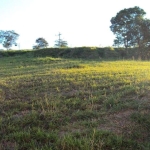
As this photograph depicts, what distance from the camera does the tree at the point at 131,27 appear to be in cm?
2812

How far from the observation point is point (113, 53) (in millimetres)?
26359

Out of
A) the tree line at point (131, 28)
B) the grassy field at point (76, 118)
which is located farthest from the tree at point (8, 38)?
the grassy field at point (76, 118)

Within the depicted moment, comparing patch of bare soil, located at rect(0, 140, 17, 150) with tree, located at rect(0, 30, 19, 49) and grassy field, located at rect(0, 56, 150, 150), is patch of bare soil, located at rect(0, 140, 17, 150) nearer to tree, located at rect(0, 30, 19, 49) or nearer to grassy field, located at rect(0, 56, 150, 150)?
grassy field, located at rect(0, 56, 150, 150)

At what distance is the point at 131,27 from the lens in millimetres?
28375

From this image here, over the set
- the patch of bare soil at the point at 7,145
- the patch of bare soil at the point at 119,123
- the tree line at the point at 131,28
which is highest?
the tree line at the point at 131,28

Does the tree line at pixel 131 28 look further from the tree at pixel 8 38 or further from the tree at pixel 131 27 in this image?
the tree at pixel 8 38

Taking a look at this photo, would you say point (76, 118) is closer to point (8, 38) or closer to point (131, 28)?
point (131, 28)

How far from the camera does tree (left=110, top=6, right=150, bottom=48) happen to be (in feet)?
92.3

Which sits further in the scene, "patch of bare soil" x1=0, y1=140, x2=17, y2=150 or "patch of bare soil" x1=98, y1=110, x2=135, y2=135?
"patch of bare soil" x1=98, y1=110, x2=135, y2=135

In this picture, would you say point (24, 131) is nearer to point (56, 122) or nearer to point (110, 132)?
point (56, 122)

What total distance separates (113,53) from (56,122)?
22.3 m

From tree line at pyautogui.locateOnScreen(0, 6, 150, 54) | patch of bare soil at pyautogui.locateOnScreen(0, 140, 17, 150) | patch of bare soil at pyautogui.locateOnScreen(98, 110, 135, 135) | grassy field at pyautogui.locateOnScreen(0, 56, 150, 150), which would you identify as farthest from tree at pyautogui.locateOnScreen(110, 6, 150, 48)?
patch of bare soil at pyautogui.locateOnScreen(0, 140, 17, 150)

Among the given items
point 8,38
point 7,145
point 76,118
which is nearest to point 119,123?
point 76,118

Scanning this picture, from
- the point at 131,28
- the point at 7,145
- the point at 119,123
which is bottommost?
the point at 7,145
